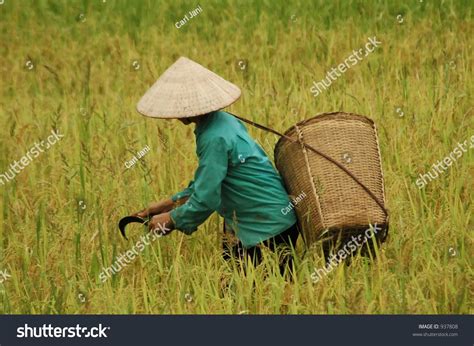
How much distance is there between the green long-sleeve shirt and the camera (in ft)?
13.0

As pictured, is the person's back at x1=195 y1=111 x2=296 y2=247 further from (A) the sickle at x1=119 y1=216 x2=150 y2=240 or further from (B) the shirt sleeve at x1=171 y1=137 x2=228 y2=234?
(A) the sickle at x1=119 y1=216 x2=150 y2=240

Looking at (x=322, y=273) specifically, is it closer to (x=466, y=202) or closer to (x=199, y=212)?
(x=199, y=212)

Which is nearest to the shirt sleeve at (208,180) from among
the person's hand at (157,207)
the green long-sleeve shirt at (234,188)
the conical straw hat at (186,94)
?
the green long-sleeve shirt at (234,188)

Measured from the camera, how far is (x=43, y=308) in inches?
152

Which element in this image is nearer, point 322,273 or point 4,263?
point 322,273

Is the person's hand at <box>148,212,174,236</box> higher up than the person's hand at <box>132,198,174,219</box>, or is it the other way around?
the person's hand at <box>132,198,174,219</box>

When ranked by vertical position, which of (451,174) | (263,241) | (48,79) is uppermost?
(48,79)

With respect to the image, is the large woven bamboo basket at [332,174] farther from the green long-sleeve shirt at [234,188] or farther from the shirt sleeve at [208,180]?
the shirt sleeve at [208,180]

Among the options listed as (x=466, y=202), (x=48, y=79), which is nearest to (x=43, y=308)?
(x=466, y=202)

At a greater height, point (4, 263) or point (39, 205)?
point (39, 205)

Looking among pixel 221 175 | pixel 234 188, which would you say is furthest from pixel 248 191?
pixel 221 175

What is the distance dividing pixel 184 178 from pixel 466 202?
1.27 m

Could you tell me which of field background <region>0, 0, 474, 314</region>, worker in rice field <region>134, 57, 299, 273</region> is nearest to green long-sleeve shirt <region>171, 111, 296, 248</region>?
worker in rice field <region>134, 57, 299, 273</region>

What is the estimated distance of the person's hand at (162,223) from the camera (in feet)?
13.4
